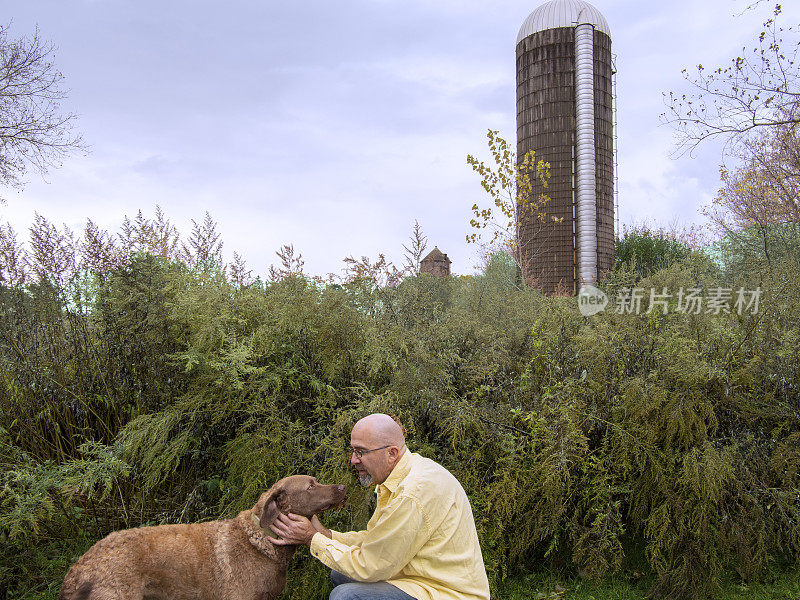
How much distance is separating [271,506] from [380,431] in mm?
729

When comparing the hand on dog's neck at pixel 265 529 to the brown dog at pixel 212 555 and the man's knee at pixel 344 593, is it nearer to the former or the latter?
the brown dog at pixel 212 555

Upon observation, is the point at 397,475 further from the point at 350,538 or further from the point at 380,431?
the point at 350,538

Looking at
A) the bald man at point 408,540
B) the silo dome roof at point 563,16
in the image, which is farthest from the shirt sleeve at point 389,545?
the silo dome roof at point 563,16

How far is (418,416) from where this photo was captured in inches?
157

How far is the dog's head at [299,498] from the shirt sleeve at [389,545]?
12.1 inches

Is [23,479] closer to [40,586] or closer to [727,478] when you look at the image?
[40,586]

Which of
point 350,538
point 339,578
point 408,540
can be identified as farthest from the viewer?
point 339,578

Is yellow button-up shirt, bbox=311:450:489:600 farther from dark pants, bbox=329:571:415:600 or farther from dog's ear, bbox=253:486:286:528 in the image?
dog's ear, bbox=253:486:286:528

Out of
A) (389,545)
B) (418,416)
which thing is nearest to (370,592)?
(389,545)

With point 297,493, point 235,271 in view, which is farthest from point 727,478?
point 235,271

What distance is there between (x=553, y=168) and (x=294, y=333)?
17.8 m

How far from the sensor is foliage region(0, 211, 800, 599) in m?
3.75

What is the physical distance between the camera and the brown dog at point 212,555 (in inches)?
109

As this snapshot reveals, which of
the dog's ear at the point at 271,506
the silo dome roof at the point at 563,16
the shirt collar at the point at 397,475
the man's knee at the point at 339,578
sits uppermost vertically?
the silo dome roof at the point at 563,16
